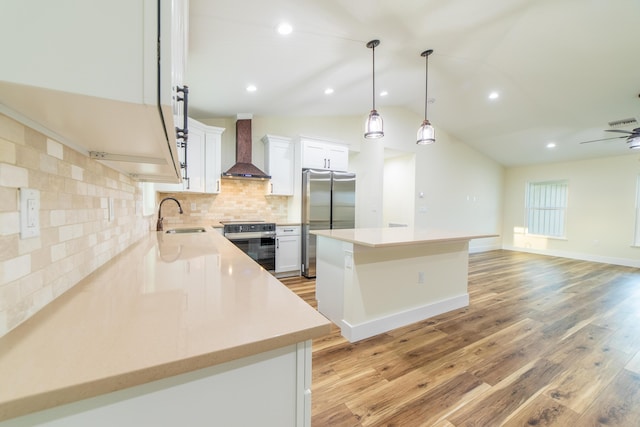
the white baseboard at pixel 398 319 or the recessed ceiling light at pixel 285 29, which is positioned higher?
the recessed ceiling light at pixel 285 29

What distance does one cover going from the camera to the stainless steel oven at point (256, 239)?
3.69 metres

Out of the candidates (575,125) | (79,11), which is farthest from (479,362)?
(575,125)

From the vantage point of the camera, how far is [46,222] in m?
0.73

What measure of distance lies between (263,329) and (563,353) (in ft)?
9.25

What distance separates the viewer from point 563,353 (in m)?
2.14

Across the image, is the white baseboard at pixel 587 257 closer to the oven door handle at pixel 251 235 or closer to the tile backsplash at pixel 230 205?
the tile backsplash at pixel 230 205

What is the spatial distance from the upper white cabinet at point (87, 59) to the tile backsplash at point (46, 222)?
12 cm

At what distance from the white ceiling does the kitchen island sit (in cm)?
193

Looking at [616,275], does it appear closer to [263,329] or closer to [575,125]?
[575,125]

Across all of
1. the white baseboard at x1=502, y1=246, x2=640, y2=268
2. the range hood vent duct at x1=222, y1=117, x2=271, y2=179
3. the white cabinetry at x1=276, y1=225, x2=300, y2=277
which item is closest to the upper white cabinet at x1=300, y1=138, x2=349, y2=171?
the range hood vent duct at x1=222, y1=117, x2=271, y2=179

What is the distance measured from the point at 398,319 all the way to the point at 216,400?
2275mm

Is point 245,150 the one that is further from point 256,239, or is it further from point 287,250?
point 287,250

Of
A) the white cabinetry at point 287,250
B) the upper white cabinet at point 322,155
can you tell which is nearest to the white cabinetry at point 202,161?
the white cabinetry at point 287,250

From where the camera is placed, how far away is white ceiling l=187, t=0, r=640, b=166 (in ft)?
7.42
